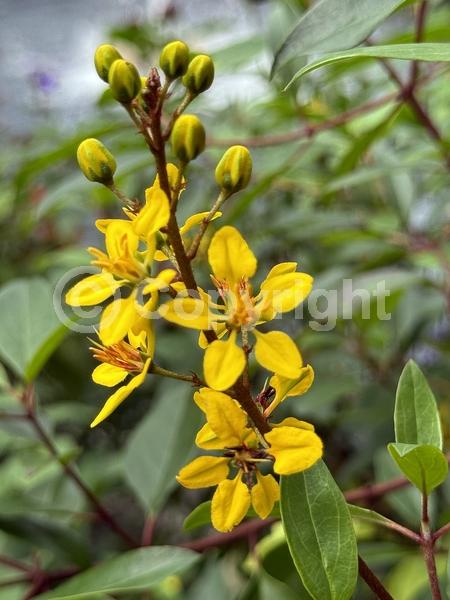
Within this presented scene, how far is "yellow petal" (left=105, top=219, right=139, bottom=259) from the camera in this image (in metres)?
0.45

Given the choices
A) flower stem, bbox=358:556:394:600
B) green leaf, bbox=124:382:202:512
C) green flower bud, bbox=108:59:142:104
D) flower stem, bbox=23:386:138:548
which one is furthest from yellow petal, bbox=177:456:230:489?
green leaf, bbox=124:382:202:512

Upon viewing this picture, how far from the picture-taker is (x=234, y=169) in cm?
49

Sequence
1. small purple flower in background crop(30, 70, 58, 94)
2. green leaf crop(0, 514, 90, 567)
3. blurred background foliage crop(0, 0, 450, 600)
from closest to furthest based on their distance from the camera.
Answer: green leaf crop(0, 514, 90, 567) → blurred background foliage crop(0, 0, 450, 600) → small purple flower in background crop(30, 70, 58, 94)

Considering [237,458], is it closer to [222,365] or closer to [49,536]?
[222,365]

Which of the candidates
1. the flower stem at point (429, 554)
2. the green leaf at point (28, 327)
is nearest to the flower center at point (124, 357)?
the flower stem at point (429, 554)

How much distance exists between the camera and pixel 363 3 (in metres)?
0.55

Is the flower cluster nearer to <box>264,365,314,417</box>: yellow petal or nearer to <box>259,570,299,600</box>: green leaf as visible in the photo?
<box>264,365,314,417</box>: yellow petal

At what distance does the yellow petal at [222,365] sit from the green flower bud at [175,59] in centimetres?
19

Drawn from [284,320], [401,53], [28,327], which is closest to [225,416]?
[401,53]

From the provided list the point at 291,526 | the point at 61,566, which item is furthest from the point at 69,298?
the point at 61,566

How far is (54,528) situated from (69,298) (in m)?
0.52

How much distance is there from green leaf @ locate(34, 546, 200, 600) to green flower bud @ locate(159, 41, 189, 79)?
0.36 meters

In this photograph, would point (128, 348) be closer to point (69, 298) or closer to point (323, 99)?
point (69, 298)

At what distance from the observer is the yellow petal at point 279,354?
0.42 meters
